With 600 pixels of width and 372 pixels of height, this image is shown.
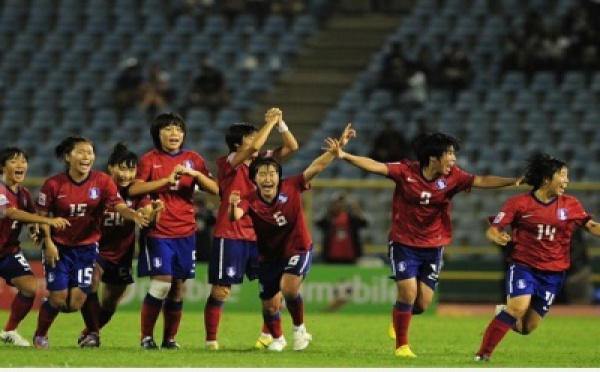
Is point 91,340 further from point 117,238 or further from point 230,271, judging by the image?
point 230,271

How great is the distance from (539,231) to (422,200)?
4.24 feet

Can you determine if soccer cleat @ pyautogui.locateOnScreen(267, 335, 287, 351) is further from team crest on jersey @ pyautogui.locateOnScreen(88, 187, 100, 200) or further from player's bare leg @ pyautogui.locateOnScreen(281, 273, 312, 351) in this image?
team crest on jersey @ pyautogui.locateOnScreen(88, 187, 100, 200)

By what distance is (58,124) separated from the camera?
97.9 feet

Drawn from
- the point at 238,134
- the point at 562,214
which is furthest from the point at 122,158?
the point at 562,214

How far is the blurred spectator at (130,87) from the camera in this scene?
2930 cm

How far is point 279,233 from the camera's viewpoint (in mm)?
14133

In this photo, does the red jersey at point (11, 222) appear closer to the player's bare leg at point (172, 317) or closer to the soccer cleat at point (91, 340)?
the soccer cleat at point (91, 340)

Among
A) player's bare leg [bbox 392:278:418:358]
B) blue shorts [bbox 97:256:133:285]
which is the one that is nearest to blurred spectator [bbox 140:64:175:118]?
blue shorts [bbox 97:256:133:285]

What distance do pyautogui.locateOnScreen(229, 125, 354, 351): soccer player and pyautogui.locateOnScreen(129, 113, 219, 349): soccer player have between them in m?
0.46

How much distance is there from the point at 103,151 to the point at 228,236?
45.6ft

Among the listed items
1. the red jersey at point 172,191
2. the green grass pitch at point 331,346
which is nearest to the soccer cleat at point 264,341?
the green grass pitch at point 331,346

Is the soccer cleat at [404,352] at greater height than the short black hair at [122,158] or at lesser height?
lesser

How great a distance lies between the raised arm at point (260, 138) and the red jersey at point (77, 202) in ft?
3.92

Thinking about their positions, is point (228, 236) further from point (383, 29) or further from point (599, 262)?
point (383, 29)
